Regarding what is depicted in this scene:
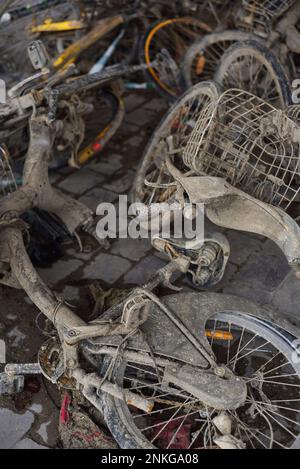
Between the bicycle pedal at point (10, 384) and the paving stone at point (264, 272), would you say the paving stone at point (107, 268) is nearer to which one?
the paving stone at point (264, 272)

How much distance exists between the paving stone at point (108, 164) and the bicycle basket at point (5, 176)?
1310 millimetres

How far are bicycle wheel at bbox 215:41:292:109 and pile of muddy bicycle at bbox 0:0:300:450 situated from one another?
0.02 meters

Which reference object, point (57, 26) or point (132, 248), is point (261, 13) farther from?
point (132, 248)

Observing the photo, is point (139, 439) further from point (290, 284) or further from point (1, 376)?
point (290, 284)

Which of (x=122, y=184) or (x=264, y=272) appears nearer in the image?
(x=264, y=272)

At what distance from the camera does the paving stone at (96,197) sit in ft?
18.2

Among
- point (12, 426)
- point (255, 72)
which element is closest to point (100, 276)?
point (12, 426)

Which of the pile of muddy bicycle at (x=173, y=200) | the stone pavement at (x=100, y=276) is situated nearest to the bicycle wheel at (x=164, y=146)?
the pile of muddy bicycle at (x=173, y=200)

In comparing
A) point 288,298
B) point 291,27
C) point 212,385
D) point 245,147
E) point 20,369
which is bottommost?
point 288,298

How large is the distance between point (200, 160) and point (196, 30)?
10.7ft

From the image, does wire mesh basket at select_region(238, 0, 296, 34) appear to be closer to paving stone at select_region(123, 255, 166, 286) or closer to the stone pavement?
the stone pavement

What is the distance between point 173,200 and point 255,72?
2068mm

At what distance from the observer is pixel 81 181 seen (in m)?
5.86

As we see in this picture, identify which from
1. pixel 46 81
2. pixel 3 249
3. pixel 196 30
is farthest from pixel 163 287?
pixel 196 30
